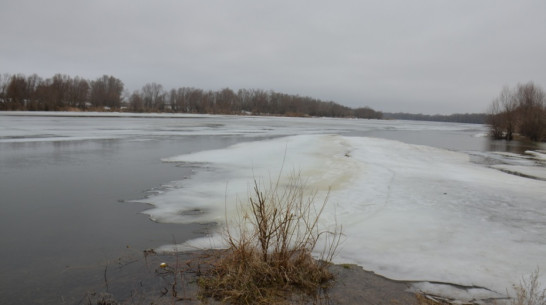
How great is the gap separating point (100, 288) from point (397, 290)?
3051mm

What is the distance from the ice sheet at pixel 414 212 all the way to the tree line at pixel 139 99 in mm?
58478

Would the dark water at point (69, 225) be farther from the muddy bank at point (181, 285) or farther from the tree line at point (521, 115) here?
the tree line at point (521, 115)

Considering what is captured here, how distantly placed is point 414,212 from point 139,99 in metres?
83.2

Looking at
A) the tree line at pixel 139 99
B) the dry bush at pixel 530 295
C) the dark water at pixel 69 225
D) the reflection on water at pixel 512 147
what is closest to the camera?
the dry bush at pixel 530 295

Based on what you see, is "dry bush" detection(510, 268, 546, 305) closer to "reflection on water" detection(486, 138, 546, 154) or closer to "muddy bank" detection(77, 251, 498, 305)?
"muddy bank" detection(77, 251, 498, 305)

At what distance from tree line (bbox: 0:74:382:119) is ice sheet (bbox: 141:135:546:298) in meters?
58.5

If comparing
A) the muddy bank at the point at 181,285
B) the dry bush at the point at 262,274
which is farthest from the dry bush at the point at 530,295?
the dry bush at the point at 262,274

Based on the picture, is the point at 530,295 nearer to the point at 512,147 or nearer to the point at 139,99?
the point at 512,147

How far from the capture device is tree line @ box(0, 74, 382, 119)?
2353 inches

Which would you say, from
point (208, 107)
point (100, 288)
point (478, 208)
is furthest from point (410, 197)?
point (208, 107)

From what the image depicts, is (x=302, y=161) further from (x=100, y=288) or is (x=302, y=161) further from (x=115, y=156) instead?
(x=100, y=288)

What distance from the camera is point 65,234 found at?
4.84m

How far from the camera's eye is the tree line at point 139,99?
59756 millimetres

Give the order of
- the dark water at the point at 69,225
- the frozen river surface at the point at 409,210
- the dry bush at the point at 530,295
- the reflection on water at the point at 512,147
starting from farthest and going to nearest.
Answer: the reflection on water at the point at 512,147, the frozen river surface at the point at 409,210, the dark water at the point at 69,225, the dry bush at the point at 530,295
